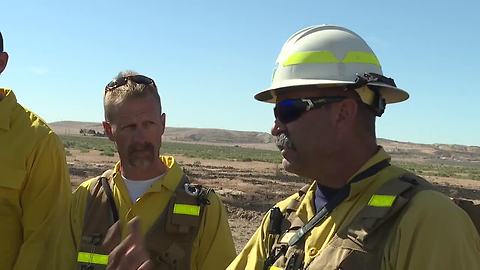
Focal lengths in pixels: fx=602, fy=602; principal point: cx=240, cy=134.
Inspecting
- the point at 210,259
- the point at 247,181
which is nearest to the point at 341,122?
the point at 210,259

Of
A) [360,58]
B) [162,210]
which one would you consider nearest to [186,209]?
[162,210]

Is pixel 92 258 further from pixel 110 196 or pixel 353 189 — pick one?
pixel 353 189

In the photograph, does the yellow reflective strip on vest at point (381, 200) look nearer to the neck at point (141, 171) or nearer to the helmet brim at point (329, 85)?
the helmet brim at point (329, 85)

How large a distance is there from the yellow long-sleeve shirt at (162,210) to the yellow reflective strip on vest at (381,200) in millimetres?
1246

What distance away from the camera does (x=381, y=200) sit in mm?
2328

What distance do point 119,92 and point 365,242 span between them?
75.7 inches

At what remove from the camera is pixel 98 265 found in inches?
127

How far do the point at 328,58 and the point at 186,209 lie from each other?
1198 mm

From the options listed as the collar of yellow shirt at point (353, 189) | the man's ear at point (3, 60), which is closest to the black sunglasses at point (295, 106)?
the collar of yellow shirt at point (353, 189)

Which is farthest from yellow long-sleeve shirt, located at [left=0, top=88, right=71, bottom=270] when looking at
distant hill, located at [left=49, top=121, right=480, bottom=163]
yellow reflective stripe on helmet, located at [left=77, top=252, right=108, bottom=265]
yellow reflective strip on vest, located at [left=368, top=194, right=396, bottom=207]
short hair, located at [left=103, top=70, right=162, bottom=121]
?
distant hill, located at [left=49, top=121, right=480, bottom=163]

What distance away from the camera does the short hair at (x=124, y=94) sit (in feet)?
11.7

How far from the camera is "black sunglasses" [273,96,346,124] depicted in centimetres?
271

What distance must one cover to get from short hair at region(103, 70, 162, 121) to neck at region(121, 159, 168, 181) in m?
0.32

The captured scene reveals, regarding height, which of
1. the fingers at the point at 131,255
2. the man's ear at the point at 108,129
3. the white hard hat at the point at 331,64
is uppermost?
the white hard hat at the point at 331,64
